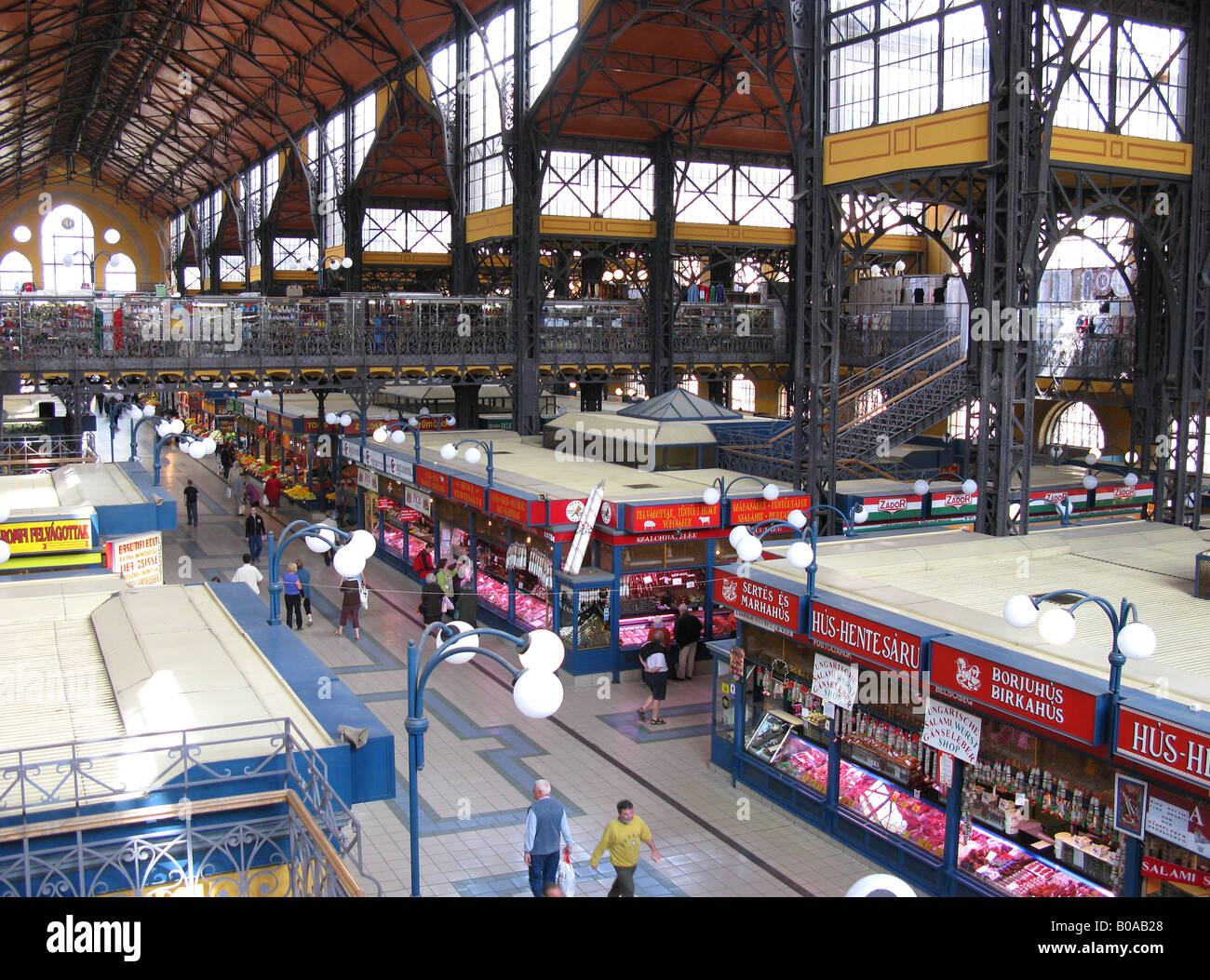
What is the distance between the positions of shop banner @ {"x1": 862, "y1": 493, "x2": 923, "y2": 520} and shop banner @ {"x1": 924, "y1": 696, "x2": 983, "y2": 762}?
997 centimetres

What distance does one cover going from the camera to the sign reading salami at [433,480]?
24.1 meters

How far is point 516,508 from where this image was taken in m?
20.3

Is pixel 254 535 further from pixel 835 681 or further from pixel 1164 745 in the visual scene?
pixel 1164 745

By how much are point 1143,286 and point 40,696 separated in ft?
71.2

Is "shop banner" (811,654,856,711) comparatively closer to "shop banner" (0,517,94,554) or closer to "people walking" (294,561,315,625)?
"shop banner" (0,517,94,554)

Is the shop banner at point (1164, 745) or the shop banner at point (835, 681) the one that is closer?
the shop banner at point (1164, 745)

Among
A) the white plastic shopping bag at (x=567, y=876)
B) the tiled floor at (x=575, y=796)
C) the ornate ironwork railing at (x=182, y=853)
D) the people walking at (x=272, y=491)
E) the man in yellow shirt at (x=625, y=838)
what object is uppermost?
the ornate ironwork railing at (x=182, y=853)

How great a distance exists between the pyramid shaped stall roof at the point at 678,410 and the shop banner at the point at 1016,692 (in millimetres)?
15733

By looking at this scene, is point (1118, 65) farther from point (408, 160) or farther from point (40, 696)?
point (408, 160)

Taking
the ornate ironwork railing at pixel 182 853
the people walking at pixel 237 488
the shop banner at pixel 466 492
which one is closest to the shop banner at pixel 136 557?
the shop banner at pixel 466 492

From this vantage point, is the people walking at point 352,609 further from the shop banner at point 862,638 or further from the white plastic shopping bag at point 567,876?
the white plastic shopping bag at point 567,876

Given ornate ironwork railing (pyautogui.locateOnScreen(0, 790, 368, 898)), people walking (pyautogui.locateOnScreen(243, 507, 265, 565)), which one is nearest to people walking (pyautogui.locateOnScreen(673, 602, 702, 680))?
people walking (pyautogui.locateOnScreen(243, 507, 265, 565))

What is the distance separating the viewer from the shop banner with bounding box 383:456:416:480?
2647 centimetres
